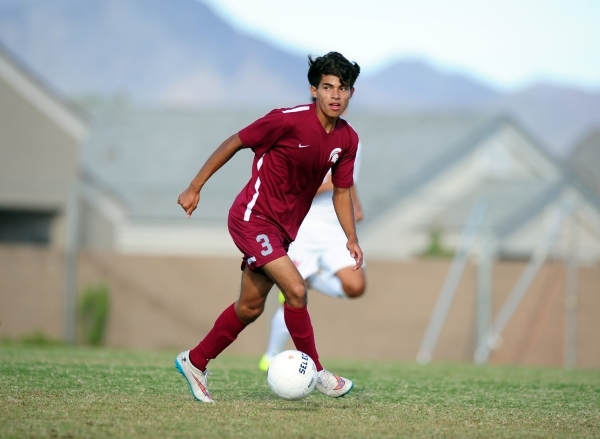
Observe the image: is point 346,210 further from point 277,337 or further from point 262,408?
point 277,337

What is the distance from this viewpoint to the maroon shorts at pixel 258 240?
214 inches

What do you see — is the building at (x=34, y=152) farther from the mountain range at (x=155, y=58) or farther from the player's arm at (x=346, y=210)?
the mountain range at (x=155, y=58)

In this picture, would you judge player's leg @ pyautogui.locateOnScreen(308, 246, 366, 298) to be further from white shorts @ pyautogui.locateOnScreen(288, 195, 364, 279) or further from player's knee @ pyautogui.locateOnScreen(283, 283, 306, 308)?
player's knee @ pyautogui.locateOnScreen(283, 283, 306, 308)

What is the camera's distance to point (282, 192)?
5602mm

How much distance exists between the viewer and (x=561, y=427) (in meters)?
5.01

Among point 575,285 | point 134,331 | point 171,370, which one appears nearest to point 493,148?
point 575,285

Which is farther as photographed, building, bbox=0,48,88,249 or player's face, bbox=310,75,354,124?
building, bbox=0,48,88,249

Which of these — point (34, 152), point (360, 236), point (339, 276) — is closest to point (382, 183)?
point (360, 236)

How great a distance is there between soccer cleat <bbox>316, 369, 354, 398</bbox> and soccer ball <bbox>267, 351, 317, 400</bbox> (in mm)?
350

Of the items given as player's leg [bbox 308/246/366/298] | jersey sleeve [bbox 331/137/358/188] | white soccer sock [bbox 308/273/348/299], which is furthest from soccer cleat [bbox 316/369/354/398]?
white soccer sock [bbox 308/273/348/299]

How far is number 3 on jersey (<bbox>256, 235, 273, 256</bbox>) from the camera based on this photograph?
5445 mm

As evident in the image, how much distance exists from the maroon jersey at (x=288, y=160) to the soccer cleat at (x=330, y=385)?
847mm

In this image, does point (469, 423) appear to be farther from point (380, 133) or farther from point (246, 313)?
point (380, 133)

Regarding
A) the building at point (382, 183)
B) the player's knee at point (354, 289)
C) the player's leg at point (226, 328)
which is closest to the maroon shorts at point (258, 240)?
the player's leg at point (226, 328)
